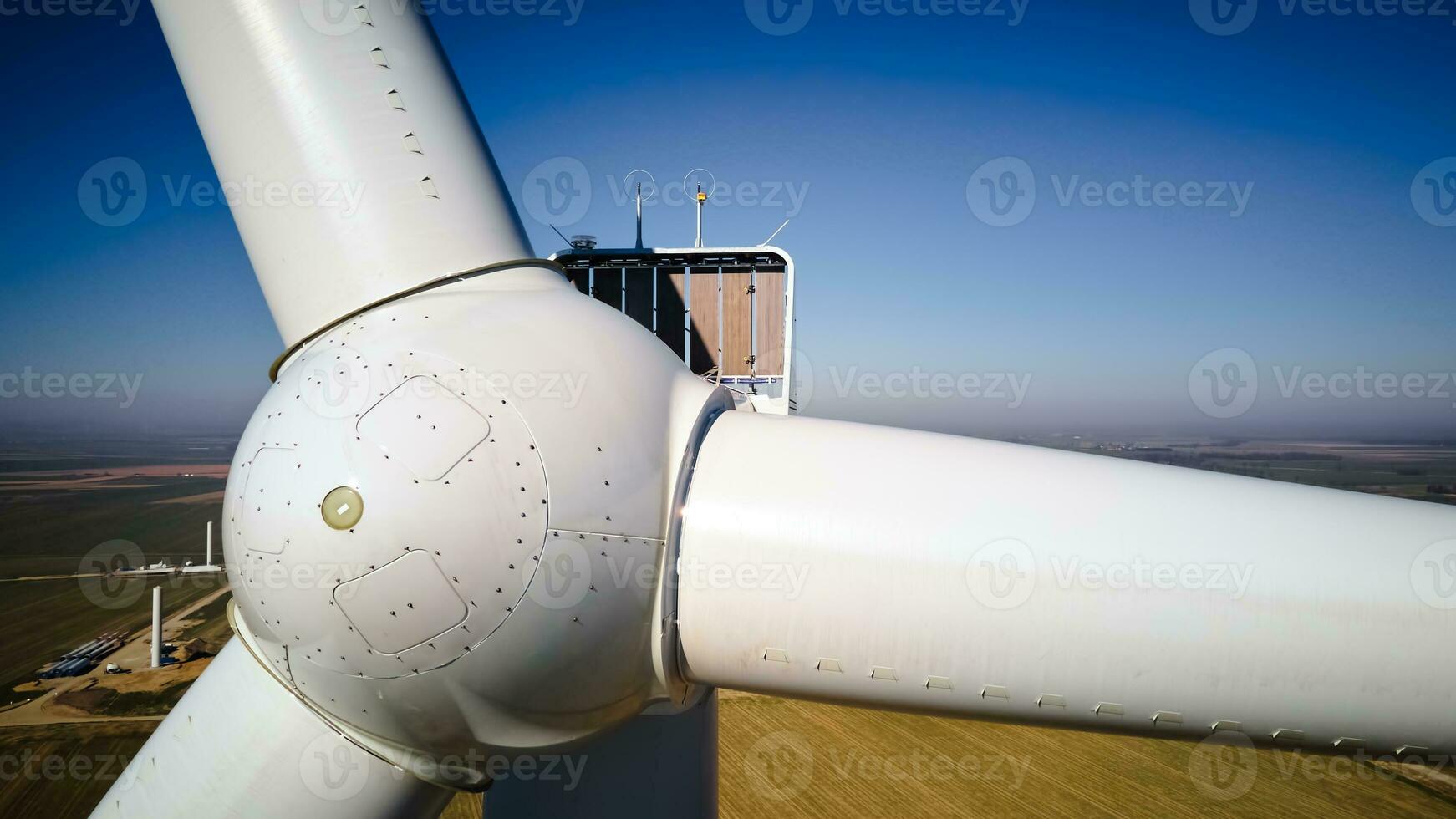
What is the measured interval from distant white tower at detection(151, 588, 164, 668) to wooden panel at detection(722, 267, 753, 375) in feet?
73.9

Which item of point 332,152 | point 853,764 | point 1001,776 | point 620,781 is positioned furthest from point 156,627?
point 1001,776

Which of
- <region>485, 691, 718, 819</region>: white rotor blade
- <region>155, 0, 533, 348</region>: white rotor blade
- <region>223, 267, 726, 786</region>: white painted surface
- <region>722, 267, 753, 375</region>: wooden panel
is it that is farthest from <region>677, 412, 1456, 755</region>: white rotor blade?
<region>722, 267, 753, 375</region>: wooden panel

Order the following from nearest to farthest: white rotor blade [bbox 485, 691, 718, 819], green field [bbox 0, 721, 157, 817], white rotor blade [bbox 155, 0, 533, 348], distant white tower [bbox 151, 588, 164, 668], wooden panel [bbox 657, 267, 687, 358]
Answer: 1. white rotor blade [bbox 155, 0, 533, 348]
2. white rotor blade [bbox 485, 691, 718, 819]
3. wooden panel [bbox 657, 267, 687, 358]
4. green field [bbox 0, 721, 157, 817]
5. distant white tower [bbox 151, 588, 164, 668]

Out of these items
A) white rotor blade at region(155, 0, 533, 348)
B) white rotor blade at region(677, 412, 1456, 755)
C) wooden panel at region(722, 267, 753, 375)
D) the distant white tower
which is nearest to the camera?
white rotor blade at region(677, 412, 1456, 755)

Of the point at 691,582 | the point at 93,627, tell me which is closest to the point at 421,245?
the point at 691,582

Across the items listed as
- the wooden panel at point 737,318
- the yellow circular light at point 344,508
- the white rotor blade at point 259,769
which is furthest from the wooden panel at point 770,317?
the yellow circular light at point 344,508

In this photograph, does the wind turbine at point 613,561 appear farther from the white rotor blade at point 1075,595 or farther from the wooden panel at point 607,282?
the wooden panel at point 607,282

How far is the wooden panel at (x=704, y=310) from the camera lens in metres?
8.40

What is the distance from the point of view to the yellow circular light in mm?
2500

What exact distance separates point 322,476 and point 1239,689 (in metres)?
3.62

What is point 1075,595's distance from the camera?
2547 mm

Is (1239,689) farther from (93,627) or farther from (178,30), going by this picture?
(93,627)

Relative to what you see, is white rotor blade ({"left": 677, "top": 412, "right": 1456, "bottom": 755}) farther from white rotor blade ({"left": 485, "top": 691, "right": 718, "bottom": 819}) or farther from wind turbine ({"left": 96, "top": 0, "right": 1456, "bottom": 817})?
white rotor blade ({"left": 485, "top": 691, "right": 718, "bottom": 819})

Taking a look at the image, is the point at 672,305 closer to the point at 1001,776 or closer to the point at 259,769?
the point at 259,769
